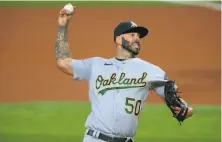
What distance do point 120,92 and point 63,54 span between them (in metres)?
0.60

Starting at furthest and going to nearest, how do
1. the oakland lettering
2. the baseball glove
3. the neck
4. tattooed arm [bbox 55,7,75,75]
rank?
tattooed arm [bbox 55,7,75,75]
the neck
the oakland lettering
the baseball glove

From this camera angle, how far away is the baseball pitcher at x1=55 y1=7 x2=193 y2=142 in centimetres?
386

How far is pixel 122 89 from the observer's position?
3.94 m

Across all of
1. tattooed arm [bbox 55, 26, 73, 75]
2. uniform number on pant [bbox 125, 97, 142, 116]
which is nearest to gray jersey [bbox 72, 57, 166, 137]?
uniform number on pant [bbox 125, 97, 142, 116]

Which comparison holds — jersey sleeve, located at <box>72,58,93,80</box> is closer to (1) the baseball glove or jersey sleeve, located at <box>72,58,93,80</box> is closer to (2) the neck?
(2) the neck

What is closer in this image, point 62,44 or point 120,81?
point 120,81

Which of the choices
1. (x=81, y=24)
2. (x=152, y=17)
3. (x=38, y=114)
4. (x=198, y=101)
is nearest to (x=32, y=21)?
(x=81, y=24)

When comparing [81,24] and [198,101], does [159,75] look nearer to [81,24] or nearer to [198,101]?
[198,101]

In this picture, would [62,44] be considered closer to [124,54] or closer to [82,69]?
[82,69]

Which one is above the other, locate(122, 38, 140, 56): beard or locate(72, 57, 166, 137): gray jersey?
locate(122, 38, 140, 56): beard

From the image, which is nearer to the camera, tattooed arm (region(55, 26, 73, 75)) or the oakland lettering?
the oakland lettering

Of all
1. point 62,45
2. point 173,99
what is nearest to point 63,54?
point 62,45

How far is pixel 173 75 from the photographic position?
9203mm

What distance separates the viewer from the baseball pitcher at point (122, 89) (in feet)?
12.7
